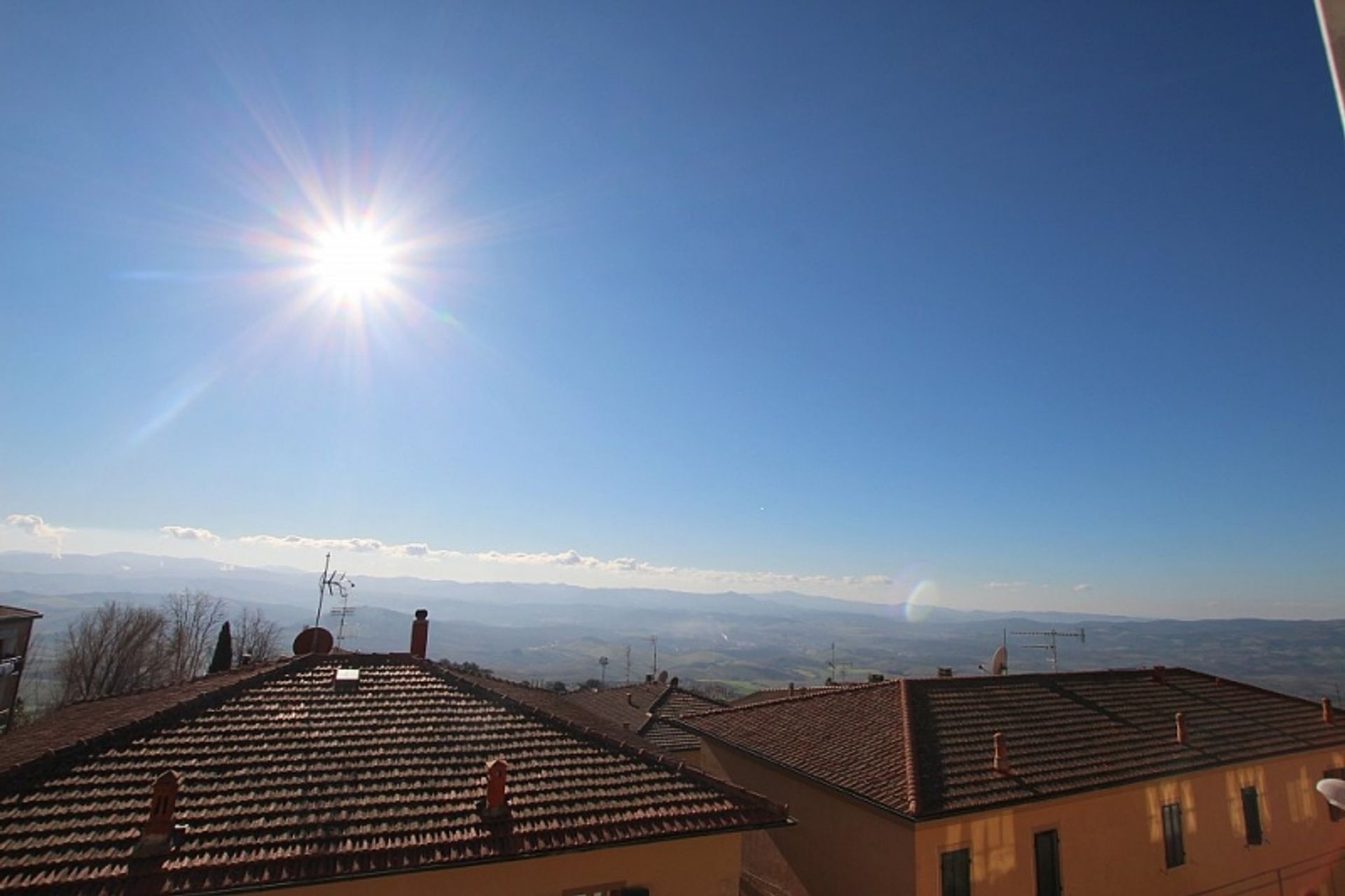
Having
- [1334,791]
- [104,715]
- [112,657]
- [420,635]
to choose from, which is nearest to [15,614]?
[112,657]

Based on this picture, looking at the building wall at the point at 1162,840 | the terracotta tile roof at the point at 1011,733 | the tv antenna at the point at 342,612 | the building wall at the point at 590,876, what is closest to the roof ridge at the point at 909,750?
the terracotta tile roof at the point at 1011,733

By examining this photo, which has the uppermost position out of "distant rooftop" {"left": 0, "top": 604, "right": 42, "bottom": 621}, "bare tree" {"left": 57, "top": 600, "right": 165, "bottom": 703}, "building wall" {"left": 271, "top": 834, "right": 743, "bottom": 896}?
"distant rooftop" {"left": 0, "top": 604, "right": 42, "bottom": 621}

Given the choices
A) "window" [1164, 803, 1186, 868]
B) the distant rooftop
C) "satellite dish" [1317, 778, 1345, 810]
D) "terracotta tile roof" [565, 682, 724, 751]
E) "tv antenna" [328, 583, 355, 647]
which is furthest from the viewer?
the distant rooftop

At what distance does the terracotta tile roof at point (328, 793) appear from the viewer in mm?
7121

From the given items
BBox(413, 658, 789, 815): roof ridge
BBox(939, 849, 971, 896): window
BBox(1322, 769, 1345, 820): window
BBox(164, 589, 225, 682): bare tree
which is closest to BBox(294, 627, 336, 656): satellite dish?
BBox(413, 658, 789, 815): roof ridge

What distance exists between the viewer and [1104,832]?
1416cm

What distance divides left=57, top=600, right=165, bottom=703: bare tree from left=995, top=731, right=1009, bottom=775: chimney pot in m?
55.2

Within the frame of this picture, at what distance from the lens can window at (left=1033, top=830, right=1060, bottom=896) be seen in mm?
13062

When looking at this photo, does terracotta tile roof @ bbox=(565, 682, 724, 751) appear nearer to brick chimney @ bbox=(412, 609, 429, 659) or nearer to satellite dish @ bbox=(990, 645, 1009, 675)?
brick chimney @ bbox=(412, 609, 429, 659)

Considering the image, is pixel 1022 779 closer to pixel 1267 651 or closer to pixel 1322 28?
pixel 1322 28

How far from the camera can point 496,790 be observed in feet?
28.9

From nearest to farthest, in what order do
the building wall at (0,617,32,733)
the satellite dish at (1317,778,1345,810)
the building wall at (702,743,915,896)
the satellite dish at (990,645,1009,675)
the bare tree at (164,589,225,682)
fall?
the satellite dish at (1317,778,1345,810) < the building wall at (702,743,915,896) < the satellite dish at (990,645,1009,675) < the building wall at (0,617,32,733) < the bare tree at (164,589,225,682)

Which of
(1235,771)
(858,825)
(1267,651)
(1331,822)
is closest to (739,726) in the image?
(858,825)

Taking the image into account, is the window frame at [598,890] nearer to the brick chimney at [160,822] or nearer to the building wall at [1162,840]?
the brick chimney at [160,822]
